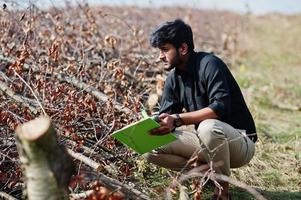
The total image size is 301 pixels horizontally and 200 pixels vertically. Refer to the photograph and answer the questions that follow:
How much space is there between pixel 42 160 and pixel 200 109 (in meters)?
1.36

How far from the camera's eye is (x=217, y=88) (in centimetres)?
342

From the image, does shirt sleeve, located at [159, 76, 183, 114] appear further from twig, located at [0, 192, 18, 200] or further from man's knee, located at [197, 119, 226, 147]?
twig, located at [0, 192, 18, 200]

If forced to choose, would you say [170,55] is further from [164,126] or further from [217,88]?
[164,126]

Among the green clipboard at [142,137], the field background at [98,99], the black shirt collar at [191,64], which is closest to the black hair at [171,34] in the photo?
the black shirt collar at [191,64]

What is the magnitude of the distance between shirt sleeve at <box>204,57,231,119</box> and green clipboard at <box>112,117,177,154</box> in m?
0.31

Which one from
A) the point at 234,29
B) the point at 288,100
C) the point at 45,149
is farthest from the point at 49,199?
the point at 234,29

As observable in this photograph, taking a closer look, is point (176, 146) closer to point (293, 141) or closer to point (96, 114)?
point (96, 114)

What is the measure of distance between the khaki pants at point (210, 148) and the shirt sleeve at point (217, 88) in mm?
81

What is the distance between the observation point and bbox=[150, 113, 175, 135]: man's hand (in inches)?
130

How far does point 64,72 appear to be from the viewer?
188 inches

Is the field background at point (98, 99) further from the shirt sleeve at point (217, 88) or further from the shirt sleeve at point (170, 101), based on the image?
the shirt sleeve at point (217, 88)

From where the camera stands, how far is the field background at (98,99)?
379 cm

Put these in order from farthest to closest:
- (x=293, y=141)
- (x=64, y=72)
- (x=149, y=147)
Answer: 1. (x=293, y=141)
2. (x=64, y=72)
3. (x=149, y=147)

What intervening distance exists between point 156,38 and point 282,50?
974 cm
